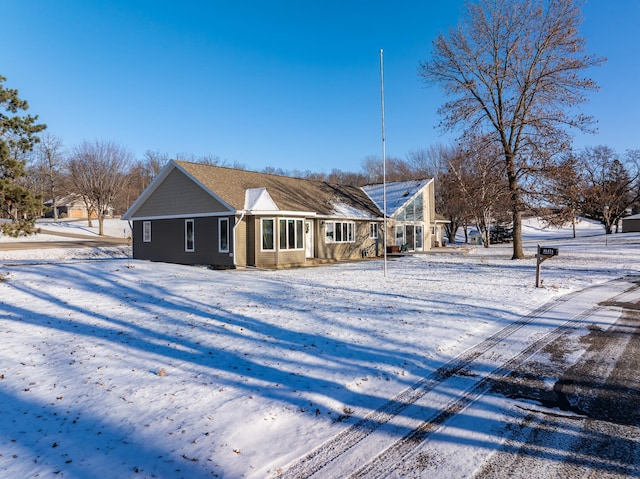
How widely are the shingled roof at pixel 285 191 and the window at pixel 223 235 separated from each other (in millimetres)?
1103

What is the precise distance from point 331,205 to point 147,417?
71.9 ft

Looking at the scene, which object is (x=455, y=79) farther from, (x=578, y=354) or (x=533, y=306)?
(x=578, y=354)

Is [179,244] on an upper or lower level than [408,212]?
lower

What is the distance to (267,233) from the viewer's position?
63.6 feet

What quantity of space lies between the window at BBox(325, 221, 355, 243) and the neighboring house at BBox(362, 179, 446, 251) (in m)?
4.08

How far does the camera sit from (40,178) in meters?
57.0

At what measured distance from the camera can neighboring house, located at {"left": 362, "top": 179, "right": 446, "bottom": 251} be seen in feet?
97.6

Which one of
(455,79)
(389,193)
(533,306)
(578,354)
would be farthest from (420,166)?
(578,354)

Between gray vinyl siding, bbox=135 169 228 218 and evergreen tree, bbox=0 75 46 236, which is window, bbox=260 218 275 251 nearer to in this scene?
gray vinyl siding, bbox=135 169 228 218

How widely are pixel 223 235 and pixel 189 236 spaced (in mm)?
2629

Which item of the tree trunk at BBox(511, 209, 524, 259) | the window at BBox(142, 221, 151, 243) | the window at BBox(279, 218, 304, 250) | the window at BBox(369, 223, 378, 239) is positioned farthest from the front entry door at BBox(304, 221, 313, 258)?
the tree trunk at BBox(511, 209, 524, 259)

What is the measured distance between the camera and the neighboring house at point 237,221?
19156mm

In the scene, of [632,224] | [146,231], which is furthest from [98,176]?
[632,224]

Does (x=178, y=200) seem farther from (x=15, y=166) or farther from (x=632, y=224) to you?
(x=632, y=224)
